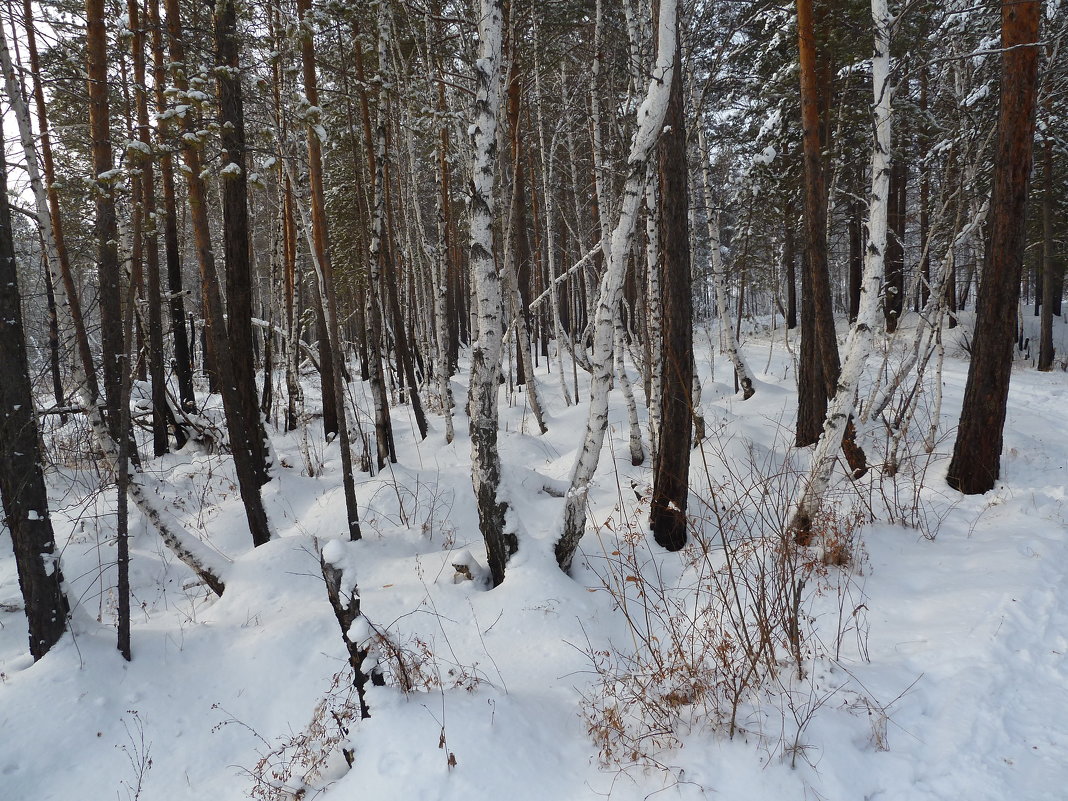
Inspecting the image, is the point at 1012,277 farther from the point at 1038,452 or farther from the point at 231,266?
the point at 231,266

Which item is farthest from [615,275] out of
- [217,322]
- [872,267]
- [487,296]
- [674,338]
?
[217,322]

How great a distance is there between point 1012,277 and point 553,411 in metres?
7.56

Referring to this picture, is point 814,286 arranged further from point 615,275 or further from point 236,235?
point 236,235

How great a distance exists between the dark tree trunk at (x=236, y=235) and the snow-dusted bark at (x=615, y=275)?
3.11m

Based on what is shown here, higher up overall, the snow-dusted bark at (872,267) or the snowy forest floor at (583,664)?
the snow-dusted bark at (872,267)

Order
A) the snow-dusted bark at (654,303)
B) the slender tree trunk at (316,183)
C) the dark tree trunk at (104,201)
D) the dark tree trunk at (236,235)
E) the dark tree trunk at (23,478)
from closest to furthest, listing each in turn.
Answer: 1. the dark tree trunk at (23,478)
2. the dark tree trunk at (104,201)
3. the slender tree trunk at (316,183)
4. the dark tree trunk at (236,235)
5. the snow-dusted bark at (654,303)

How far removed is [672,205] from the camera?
4.86 m

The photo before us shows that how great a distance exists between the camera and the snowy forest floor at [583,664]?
104 inches

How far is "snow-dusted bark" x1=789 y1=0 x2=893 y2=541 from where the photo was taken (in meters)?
4.03

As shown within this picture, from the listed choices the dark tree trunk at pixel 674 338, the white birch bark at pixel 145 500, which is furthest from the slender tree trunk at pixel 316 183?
the dark tree trunk at pixel 674 338

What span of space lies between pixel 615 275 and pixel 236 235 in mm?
4337

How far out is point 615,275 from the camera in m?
4.11

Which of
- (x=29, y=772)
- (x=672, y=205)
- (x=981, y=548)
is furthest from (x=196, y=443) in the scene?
(x=981, y=548)

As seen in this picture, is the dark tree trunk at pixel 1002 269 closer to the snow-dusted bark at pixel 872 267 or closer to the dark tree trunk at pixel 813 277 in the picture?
the dark tree trunk at pixel 813 277
